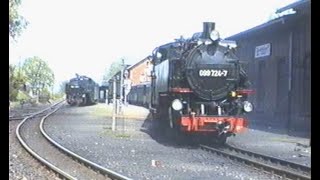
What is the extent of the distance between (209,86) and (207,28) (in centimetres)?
170

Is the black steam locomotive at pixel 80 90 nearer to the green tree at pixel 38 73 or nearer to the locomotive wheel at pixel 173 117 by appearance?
the green tree at pixel 38 73

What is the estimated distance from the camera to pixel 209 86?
13438 mm

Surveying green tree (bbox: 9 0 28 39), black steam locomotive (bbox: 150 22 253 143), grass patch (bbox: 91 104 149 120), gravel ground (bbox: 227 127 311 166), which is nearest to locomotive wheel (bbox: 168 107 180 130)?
black steam locomotive (bbox: 150 22 253 143)

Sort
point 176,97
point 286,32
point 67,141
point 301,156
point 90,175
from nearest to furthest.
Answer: point 90,175
point 301,156
point 176,97
point 67,141
point 286,32

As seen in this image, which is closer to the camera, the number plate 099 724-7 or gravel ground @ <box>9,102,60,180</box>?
gravel ground @ <box>9,102,60,180</box>

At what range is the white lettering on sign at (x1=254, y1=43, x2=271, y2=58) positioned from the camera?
78.8ft

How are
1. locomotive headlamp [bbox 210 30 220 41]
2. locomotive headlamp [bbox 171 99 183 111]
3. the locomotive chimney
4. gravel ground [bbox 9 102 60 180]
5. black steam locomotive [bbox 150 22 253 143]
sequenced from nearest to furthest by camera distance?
gravel ground [bbox 9 102 60 180]
locomotive headlamp [bbox 171 99 183 111]
black steam locomotive [bbox 150 22 253 143]
locomotive headlamp [bbox 210 30 220 41]
the locomotive chimney

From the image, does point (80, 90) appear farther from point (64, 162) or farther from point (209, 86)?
point (64, 162)

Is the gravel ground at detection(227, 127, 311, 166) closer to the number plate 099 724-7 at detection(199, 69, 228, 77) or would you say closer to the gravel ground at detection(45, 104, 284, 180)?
the gravel ground at detection(45, 104, 284, 180)

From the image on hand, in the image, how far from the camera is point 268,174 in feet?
29.7

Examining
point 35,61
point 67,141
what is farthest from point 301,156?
point 35,61

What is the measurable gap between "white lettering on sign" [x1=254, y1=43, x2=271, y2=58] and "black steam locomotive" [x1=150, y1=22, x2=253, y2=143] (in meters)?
10.7
